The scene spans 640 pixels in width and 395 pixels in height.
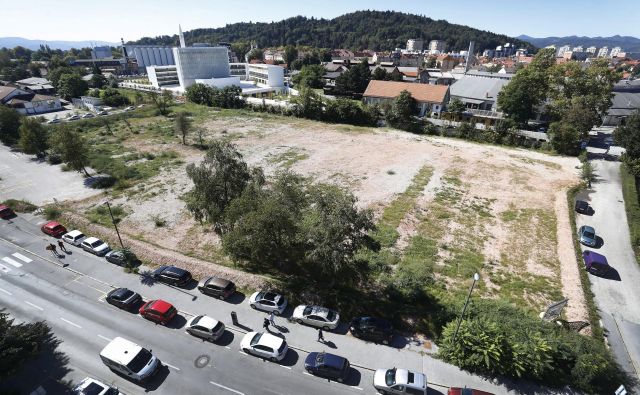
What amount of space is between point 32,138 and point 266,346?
53405 millimetres

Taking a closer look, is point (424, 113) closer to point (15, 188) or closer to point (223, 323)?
point (223, 323)

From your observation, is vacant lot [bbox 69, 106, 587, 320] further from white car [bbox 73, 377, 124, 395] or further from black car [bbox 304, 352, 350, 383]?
white car [bbox 73, 377, 124, 395]

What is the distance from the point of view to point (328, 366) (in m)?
17.8

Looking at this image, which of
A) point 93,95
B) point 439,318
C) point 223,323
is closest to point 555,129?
point 439,318

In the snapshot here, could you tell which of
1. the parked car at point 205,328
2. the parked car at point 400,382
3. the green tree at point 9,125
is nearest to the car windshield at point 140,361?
the parked car at point 205,328

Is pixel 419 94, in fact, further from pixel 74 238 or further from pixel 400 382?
pixel 74 238

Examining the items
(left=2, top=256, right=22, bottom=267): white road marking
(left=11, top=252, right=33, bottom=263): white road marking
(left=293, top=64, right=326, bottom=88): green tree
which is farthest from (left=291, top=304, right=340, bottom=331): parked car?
(left=293, top=64, right=326, bottom=88): green tree

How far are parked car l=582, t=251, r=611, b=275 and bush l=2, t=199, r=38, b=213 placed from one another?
2225 inches

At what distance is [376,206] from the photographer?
37562 millimetres

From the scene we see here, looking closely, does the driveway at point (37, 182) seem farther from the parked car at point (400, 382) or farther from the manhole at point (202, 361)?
the parked car at point (400, 382)

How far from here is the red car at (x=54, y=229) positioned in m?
31.1

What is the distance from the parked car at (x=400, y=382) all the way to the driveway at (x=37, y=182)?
40878mm

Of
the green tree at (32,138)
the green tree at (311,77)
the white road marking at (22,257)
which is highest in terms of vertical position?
the green tree at (311,77)

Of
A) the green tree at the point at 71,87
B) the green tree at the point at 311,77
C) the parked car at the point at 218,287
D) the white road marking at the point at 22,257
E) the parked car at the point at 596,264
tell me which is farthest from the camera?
the green tree at the point at 311,77
